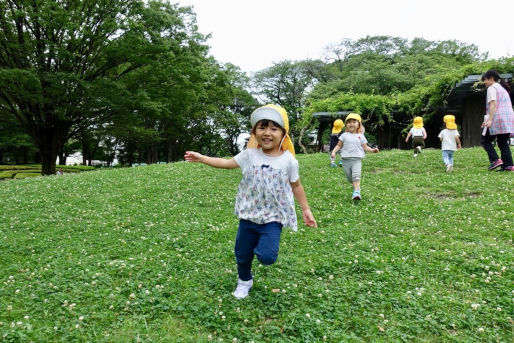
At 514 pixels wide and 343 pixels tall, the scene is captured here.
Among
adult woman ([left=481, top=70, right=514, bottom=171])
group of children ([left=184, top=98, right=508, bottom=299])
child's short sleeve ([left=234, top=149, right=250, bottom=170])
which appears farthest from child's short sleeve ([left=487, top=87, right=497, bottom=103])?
child's short sleeve ([left=234, top=149, right=250, bottom=170])

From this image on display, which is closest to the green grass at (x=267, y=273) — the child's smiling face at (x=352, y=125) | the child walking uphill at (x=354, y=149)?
the child walking uphill at (x=354, y=149)

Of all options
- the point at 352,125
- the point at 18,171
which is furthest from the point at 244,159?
the point at 18,171

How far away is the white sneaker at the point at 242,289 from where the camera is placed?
418 cm

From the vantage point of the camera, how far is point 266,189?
3.91 meters

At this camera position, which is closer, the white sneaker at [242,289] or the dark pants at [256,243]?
the dark pants at [256,243]

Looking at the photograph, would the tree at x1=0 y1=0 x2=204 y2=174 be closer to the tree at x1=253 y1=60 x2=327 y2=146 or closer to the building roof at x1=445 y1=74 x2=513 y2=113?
the building roof at x1=445 y1=74 x2=513 y2=113

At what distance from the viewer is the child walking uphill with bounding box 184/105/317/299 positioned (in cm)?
388

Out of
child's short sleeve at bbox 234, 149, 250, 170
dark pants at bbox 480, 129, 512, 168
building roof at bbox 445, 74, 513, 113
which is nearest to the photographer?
child's short sleeve at bbox 234, 149, 250, 170

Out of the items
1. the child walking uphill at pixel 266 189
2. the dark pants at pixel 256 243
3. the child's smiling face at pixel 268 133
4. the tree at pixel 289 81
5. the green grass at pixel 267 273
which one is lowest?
the green grass at pixel 267 273

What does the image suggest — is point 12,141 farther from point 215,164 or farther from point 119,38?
point 215,164

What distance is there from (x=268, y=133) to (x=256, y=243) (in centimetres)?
136

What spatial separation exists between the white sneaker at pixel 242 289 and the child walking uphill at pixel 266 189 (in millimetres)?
15

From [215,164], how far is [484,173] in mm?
10667

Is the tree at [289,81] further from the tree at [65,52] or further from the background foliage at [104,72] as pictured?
the tree at [65,52]
